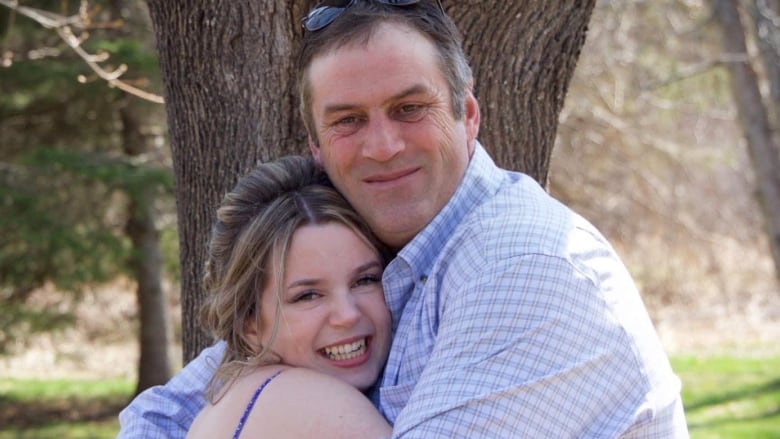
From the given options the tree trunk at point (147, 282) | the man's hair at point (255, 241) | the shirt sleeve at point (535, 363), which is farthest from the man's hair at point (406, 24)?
the tree trunk at point (147, 282)

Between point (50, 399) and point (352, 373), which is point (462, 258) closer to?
point (352, 373)

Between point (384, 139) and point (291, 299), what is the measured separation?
1.55ft

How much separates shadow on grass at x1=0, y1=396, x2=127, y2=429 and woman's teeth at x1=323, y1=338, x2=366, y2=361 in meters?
9.14

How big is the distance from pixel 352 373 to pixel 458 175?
581 mm

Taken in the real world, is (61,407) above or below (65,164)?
below

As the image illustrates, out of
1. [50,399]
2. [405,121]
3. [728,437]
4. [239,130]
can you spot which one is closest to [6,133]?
[50,399]

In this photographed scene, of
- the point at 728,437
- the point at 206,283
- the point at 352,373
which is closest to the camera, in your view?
the point at 352,373

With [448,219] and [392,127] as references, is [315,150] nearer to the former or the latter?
[392,127]

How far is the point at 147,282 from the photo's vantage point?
1182 centimetres

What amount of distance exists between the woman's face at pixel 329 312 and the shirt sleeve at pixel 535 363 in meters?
0.41

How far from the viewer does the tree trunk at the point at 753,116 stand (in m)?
9.91

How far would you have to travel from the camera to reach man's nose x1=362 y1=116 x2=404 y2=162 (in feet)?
8.58

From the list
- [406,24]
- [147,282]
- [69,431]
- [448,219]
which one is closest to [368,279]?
[448,219]

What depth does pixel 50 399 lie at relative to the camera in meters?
12.0
